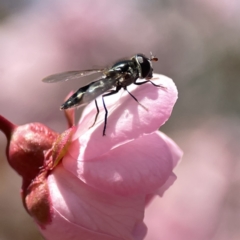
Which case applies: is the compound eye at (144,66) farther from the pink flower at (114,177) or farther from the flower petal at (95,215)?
the flower petal at (95,215)

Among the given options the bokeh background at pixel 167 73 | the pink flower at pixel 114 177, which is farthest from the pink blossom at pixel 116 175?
the bokeh background at pixel 167 73

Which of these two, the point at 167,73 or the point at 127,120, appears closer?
the point at 127,120

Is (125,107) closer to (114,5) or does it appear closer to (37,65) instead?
(37,65)

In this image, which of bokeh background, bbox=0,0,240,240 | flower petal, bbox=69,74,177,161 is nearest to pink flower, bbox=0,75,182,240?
flower petal, bbox=69,74,177,161

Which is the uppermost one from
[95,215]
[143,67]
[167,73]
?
[143,67]

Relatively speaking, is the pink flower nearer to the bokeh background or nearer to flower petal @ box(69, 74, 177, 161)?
flower petal @ box(69, 74, 177, 161)

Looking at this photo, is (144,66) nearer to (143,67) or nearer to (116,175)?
(143,67)

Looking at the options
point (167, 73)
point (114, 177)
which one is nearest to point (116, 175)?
point (114, 177)
